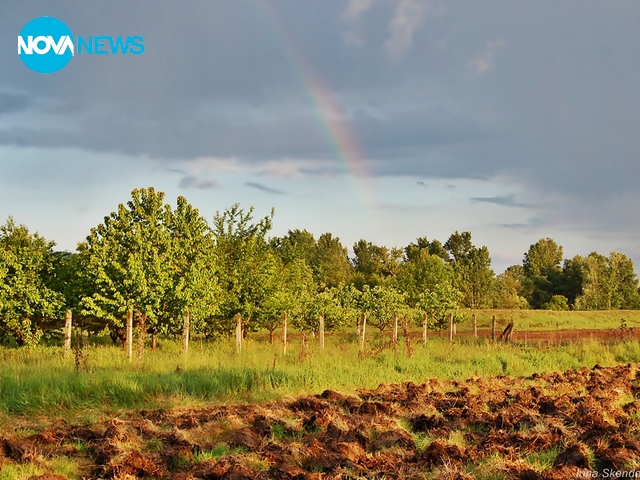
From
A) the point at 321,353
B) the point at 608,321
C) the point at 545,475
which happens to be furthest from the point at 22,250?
the point at 608,321

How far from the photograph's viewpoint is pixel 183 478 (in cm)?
613

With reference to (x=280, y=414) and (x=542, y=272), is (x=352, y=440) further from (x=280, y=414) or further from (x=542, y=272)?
(x=542, y=272)

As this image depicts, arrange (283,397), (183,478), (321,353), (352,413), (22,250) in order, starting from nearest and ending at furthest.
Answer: (183,478) < (352,413) < (283,397) < (321,353) < (22,250)

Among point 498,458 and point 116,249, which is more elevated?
point 116,249

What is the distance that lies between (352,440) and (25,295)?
58.8 ft

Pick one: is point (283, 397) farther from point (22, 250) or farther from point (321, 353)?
point (22, 250)

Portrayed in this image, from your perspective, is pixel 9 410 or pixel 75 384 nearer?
pixel 9 410

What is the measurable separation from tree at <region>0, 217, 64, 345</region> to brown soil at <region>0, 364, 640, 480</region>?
45.8 ft

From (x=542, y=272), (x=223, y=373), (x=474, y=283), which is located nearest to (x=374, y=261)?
(x=474, y=283)

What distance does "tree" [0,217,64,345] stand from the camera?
2145 cm

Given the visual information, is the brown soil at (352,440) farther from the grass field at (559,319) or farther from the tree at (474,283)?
→ the tree at (474,283)

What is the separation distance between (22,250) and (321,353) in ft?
44.4

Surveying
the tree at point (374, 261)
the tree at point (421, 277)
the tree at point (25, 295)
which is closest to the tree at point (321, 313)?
the tree at point (25, 295)

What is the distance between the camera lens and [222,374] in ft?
40.0
